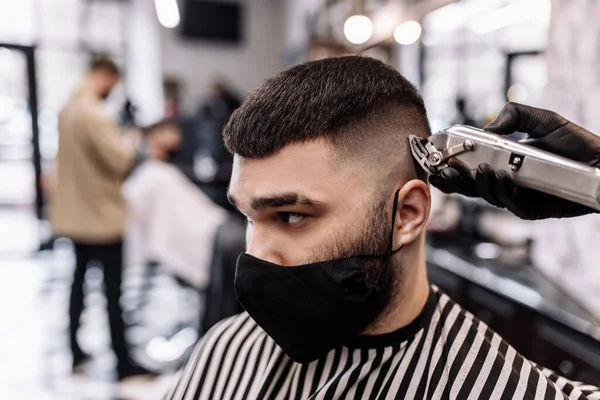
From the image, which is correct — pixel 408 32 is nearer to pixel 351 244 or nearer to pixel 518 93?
pixel 518 93

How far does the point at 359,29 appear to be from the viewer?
118 inches

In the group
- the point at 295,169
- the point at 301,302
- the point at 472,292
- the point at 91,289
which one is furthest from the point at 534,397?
the point at 91,289

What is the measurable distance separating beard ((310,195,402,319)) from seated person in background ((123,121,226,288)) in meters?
1.90

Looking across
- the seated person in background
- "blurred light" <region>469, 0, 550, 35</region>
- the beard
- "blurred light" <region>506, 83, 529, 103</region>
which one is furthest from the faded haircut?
the seated person in background

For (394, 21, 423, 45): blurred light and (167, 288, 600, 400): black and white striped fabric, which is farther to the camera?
(394, 21, 423, 45): blurred light

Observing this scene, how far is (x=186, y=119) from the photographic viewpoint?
15.2 ft

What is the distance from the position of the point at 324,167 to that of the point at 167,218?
7.36ft

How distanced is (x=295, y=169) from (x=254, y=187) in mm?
79

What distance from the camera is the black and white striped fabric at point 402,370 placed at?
79cm

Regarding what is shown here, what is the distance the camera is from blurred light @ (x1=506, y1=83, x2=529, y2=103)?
2.24m

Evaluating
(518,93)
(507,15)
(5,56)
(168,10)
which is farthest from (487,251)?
(5,56)

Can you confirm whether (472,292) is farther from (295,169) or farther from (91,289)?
(91,289)

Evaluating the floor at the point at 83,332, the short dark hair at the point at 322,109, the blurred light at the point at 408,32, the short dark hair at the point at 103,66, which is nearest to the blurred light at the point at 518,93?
the blurred light at the point at 408,32

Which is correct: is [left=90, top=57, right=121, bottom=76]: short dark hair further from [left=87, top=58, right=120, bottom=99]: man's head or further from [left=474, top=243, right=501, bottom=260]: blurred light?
[left=474, top=243, right=501, bottom=260]: blurred light
